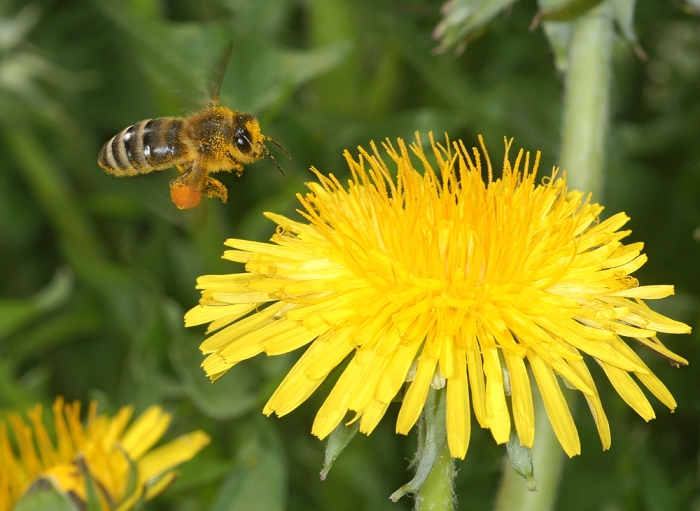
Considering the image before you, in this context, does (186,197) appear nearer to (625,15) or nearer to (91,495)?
(91,495)

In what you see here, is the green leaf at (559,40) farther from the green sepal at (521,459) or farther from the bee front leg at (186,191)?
the green sepal at (521,459)

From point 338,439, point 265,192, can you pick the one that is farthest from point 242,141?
point 265,192

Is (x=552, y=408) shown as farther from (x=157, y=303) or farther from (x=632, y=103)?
(x=632, y=103)

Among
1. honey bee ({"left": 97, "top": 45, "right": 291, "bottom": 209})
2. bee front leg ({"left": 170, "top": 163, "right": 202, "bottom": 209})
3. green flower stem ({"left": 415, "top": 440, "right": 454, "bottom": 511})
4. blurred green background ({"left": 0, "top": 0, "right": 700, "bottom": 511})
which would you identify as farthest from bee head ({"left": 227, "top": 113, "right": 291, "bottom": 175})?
green flower stem ({"left": 415, "top": 440, "right": 454, "bottom": 511})

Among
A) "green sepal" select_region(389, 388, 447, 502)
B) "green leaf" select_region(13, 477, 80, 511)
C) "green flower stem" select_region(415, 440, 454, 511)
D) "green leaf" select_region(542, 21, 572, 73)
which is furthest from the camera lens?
"green leaf" select_region(542, 21, 572, 73)

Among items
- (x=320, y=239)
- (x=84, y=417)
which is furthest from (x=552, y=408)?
(x=84, y=417)

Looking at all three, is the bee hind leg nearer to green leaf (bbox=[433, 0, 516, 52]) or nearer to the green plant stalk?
green leaf (bbox=[433, 0, 516, 52])

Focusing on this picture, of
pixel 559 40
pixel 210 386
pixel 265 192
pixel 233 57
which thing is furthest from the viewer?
pixel 265 192
